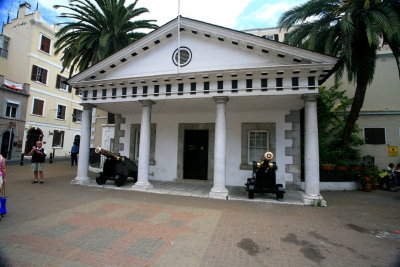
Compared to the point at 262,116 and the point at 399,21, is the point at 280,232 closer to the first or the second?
the point at 262,116

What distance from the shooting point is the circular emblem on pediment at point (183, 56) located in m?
8.01

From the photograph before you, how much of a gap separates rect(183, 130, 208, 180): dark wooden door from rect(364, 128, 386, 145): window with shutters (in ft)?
36.9

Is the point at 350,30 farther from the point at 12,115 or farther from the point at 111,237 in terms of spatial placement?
the point at 12,115

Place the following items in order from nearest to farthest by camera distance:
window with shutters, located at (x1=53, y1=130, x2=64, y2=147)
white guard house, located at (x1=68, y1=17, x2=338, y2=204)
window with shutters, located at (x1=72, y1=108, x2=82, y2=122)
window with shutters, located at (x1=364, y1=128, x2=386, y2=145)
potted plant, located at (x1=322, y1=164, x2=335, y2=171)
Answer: white guard house, located at (x1=68, y1=17, x2=338, y2=204) < potted plant, located at (x1=322, y1=164, x2=335, y2=171) < window with shutters, located at (x1=364, y1=128, x2=386, y2=145) < window with shutters, located at (x1=53, y1=130, x2=64, y2=147) < window with shutters, located at (x1=72, y1=108, x2=82, y2=122)

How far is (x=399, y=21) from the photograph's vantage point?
810 cm

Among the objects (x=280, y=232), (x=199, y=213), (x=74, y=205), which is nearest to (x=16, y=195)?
(x=74, y=205)

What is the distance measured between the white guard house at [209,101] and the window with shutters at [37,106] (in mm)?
16608

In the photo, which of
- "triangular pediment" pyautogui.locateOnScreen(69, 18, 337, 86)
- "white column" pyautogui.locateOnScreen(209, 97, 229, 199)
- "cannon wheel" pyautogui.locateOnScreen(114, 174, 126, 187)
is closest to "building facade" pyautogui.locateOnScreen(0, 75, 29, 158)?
"triangular pediment" pyautogui.locateOnScreen(69, 18, 337, 86)

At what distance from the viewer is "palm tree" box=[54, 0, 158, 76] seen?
11903 millimetres

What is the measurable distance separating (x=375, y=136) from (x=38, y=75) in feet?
101

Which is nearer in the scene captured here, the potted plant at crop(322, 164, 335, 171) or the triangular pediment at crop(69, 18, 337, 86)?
the triangular pediment at crop(69, 18, 337, 86)

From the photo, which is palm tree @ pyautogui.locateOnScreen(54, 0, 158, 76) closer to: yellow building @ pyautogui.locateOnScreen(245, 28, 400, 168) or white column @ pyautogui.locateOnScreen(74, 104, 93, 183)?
white column @ pyautogui.locateOnScreen(74, 104, 93, 183)

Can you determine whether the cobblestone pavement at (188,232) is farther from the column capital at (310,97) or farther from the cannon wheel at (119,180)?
the column capital at (310,97)

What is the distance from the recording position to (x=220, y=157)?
7.07m
